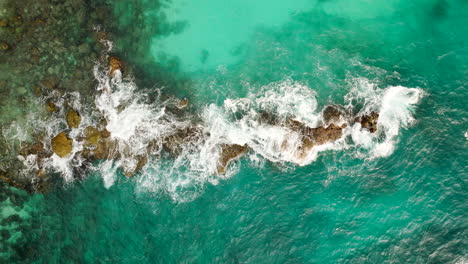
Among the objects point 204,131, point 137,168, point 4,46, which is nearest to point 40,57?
point 4,46

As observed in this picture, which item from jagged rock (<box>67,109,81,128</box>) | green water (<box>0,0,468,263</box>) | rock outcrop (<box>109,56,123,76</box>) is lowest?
green water (<box>0,0,468,263</box>)

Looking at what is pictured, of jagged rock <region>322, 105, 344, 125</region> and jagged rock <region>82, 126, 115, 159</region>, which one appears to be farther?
jagged rock <region>82, 126, 115, 159</region>

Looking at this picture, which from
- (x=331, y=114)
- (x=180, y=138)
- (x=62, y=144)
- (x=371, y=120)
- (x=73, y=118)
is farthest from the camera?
(x=180, y=138)

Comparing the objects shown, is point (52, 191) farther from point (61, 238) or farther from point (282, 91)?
point (282, 91)

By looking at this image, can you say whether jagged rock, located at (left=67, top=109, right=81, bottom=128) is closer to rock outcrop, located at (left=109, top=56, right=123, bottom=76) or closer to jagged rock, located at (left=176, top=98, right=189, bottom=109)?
rock outcrop, located at (left=109, top=56, right=123, bottom=76)

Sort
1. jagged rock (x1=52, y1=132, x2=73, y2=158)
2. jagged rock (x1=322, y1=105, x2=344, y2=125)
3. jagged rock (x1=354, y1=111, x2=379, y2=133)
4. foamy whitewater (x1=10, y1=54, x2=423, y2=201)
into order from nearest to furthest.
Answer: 1. jagged rock (x1=354, y1=111, x2=379, y2=133)
2. jagged rock (x1=322, y1=105, x2=344, y2=125)
3. foamy whitewater (x1=10, y1=54, x2=423, y2=201)
4. jagged rock (x1=52, y1=132, x2=73, y2=158)

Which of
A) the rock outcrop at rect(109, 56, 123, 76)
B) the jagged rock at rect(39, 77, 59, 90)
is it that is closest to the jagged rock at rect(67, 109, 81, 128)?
the jagged rock at rect(39, 77, 59, 90)

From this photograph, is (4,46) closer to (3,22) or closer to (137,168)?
(3,22)
